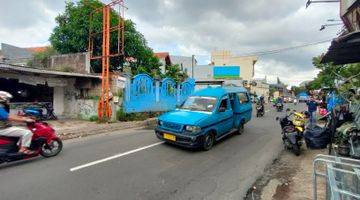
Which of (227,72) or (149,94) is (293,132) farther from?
(227,72)

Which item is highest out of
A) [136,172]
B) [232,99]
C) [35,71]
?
[35,71]

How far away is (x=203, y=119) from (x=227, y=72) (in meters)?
49.1

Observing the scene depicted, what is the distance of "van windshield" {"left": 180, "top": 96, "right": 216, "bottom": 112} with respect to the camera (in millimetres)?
10648

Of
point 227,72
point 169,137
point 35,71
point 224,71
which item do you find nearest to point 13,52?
point 35,71

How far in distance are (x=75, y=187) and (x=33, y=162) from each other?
256 centimetres

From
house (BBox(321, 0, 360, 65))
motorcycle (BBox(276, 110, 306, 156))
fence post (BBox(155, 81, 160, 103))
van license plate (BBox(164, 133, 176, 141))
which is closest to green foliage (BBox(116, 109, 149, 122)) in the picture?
fence post (BBox(155, 81, 160, 103))

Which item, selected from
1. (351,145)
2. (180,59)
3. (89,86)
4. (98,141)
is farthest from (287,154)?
(180,59)

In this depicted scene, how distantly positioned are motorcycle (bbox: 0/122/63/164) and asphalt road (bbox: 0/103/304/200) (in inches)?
9.0

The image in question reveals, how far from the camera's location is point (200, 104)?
11.0 metres

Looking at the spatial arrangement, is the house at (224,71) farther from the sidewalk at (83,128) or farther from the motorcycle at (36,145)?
the motorcycle at (36,145)

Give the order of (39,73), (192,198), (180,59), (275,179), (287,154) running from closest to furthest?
1. (192,198)
2. (275,179)
3. (287,154)
4. (39,73)
5. (180,59)

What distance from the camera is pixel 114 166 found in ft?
24.8

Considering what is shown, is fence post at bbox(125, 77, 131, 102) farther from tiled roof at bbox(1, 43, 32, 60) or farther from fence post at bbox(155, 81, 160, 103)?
tiled roof at bbox(1, 43, 32, 60)

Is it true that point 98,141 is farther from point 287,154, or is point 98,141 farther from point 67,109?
point 67,109
